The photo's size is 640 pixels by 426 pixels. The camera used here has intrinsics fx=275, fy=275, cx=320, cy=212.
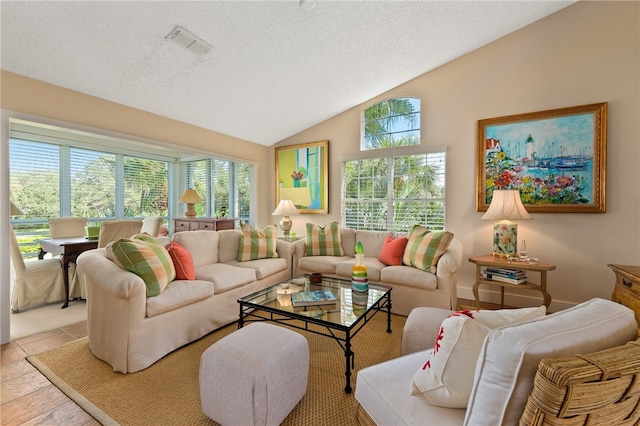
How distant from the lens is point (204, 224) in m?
4.49

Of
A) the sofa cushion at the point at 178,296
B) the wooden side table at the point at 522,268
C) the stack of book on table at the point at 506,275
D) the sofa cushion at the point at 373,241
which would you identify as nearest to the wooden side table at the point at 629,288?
the wooden side table at the point at 522,268

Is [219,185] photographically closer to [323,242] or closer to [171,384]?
[323,242]

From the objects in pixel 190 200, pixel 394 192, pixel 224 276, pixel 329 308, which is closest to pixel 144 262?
pixel 224 276

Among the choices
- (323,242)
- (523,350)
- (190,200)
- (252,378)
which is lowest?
(252,378)

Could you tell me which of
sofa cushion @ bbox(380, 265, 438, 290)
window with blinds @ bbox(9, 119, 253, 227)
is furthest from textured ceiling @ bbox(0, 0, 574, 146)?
sofa cushion @ bbox(380, 265, 438, 290)

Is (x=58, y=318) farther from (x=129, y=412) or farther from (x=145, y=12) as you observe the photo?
(x=145, y=12)

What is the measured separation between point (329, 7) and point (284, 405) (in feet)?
9.76

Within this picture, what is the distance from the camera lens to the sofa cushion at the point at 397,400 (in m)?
0.90

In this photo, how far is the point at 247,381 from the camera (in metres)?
1.28

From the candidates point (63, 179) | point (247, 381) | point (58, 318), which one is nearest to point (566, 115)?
point (247, 381)

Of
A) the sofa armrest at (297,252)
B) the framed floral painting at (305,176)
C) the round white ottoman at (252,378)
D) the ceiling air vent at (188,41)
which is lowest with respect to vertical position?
the round white ottoman at (252,378)

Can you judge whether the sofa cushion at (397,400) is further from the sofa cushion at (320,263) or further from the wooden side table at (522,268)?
the sofa cushion at (320,263)

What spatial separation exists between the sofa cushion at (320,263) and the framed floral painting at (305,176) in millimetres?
1151

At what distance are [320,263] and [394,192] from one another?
62.5 inches
